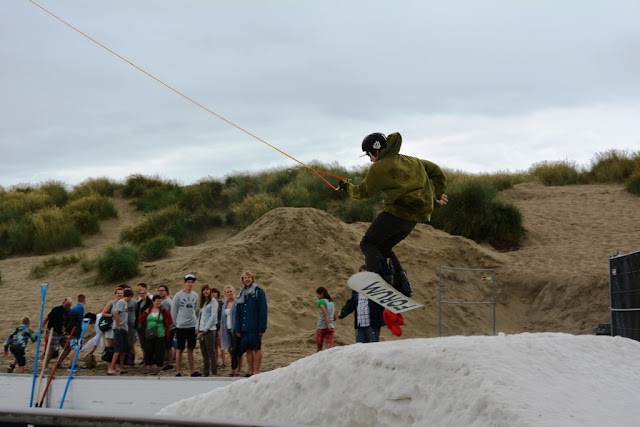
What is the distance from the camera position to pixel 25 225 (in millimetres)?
30297

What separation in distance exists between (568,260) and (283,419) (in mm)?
21294

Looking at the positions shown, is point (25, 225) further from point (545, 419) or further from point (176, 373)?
point (545, 419)

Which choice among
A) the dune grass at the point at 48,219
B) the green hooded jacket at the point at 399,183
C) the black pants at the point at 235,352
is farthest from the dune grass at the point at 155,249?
the green hooded jacket at the point at 399,183

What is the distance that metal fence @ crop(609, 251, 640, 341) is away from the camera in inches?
507

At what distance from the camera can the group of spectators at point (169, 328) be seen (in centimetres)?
1205

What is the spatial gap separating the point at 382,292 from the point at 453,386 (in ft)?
9.04

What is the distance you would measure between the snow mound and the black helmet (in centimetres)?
225

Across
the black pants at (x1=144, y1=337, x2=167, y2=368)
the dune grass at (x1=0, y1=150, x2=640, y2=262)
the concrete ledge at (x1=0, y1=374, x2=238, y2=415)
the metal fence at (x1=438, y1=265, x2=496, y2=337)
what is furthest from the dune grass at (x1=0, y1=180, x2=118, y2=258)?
the concrete ledge at (x1=0, y1=374, x2=238, y2=415)

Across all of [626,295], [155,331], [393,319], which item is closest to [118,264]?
[155,331]

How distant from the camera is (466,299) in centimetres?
2212

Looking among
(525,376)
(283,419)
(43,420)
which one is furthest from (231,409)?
(525,376)

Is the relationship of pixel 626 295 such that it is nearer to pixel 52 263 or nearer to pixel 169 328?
pixel 169 328

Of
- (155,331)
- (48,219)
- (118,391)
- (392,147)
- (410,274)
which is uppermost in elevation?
(48,219)

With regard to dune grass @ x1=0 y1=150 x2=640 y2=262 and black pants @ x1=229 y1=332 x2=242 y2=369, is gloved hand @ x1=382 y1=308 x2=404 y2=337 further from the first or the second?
dune grass @ x1=0 y1=150 x2=640 y2=262
